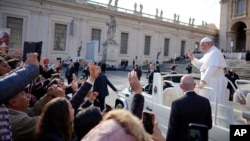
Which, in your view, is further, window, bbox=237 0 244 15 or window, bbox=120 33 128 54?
window, bbox=237 0 244 15

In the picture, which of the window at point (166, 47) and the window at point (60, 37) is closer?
the window at point (60, 37)

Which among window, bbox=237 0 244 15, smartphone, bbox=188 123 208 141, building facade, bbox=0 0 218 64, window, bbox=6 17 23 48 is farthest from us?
window, bbox=237 0 244 15

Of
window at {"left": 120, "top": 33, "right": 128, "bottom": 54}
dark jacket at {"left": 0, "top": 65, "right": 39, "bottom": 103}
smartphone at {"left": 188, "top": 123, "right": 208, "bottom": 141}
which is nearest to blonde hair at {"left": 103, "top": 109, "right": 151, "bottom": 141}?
smartphone at {"left": 188, "top": 123, "right": 208, "bottom": 141}

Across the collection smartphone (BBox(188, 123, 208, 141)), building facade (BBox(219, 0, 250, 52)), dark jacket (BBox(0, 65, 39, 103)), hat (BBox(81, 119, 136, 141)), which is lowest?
smartphone (BBox(188, 123, 208, 141))

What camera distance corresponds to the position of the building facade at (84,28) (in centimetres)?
3612

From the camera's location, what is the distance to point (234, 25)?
182 ft

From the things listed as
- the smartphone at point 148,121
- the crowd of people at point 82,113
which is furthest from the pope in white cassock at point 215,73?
the smartphone at point 148,121

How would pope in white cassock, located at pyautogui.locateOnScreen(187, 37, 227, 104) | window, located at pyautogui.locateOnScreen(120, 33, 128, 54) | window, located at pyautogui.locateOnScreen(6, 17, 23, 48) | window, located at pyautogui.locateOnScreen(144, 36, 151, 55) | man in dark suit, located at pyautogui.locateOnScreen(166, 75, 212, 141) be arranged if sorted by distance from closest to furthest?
man in dark suit, located at pyautogui.locateOnScreen(166, 75, 212, 141)
pope in white cassock, located at pyautogui.locateOnScreen(187, 37, 227, 104)
window, located at pyautogui.locateOnScreen(6, 17, 23, 48)
window, located at pyautogui.locateOnScreen(120, 33, 128, 54)
window, located at pyautogui.locateOnScreen(144, 36, 151, 55)

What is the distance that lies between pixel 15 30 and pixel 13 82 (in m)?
36.8

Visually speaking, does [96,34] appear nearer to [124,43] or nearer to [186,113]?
[124,43]

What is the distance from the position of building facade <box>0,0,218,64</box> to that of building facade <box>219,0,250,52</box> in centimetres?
899

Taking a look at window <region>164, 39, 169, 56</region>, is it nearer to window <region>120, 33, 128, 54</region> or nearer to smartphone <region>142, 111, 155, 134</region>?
window <region>120, 33, 128, 54</region>

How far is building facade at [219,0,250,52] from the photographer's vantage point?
53.2 metres

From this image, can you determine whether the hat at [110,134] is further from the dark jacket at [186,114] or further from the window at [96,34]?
the window at [96,34]
